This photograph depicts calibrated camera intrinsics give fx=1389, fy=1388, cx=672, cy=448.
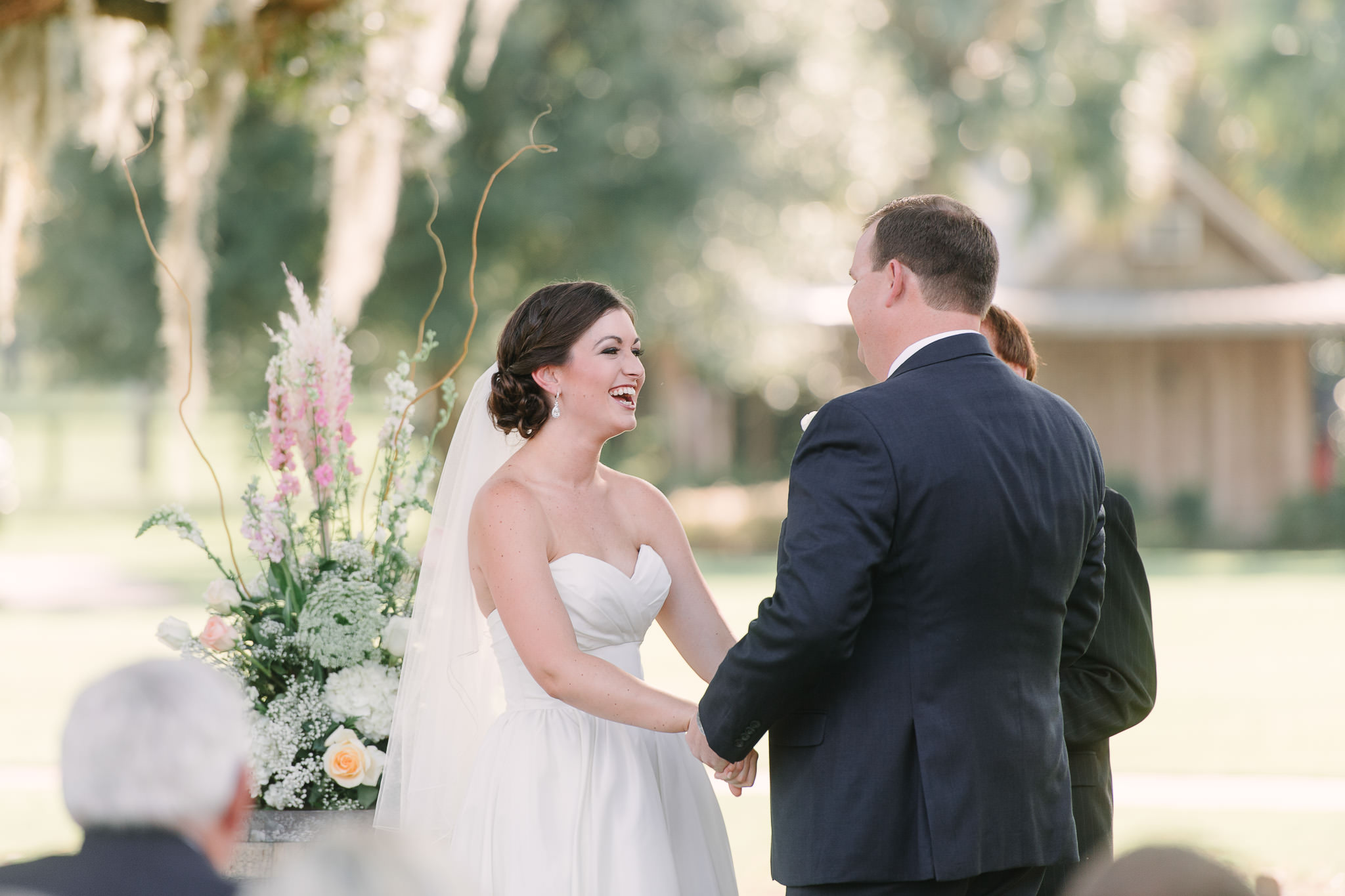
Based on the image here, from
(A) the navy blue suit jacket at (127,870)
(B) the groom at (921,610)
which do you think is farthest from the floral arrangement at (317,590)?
(A) the navy blue suit jacket at (127,870)

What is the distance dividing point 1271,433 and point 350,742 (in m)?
25.9

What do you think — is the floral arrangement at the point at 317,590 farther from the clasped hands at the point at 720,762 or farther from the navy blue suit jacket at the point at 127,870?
the navy blue suit jacket at the point at 127,870

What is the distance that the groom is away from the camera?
2777 millimetres

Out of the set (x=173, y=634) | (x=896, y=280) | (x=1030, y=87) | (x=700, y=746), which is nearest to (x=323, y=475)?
(x=173, y=634)

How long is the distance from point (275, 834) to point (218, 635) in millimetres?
559

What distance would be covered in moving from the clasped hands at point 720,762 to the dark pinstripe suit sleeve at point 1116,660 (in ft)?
2.53

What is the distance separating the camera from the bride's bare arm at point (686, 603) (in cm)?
388

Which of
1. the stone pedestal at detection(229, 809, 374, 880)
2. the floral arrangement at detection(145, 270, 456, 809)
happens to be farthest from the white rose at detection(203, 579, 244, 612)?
the stone pedestal at detection(229, 809, 374, 880)

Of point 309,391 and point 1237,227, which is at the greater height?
point 1237,227

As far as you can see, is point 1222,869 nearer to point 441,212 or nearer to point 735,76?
point 441,212

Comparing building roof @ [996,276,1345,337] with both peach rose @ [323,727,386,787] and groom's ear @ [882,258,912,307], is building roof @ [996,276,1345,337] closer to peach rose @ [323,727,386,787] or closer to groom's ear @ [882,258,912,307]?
peach rose @ [323,727,386,787]

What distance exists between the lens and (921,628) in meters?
2.82

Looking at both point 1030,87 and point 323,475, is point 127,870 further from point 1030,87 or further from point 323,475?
point 1030,87

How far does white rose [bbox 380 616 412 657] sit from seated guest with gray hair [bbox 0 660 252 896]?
6.44ft
